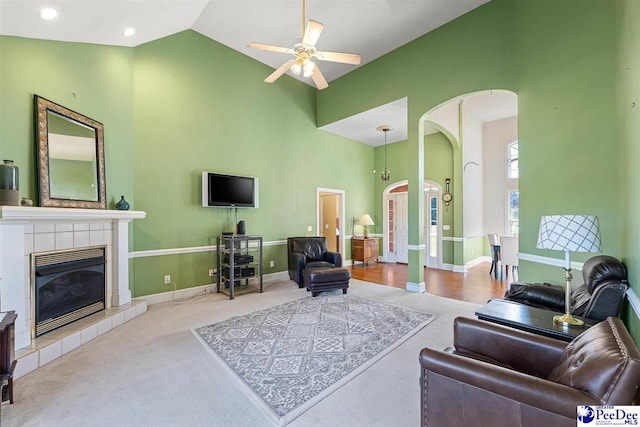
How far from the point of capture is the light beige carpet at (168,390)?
1.78 m

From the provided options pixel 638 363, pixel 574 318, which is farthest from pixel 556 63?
pixel 638 363

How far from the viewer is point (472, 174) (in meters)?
7.08

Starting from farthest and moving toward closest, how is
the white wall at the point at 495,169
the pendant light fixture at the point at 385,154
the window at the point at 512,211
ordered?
the white wall at the point at 495,169
the window at the point at 512,211
the pendant light fixture at the point at 385,154

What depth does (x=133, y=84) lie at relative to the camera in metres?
3.99

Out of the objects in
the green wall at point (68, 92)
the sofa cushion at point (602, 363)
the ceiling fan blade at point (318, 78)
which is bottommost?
the sofa cushion at point (602, 363)

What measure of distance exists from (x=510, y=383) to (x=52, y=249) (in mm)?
3979

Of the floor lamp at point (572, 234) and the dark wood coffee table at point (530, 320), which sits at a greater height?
the floor lamp at point (572, 234)

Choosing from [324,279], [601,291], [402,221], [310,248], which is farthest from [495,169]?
[601,291]

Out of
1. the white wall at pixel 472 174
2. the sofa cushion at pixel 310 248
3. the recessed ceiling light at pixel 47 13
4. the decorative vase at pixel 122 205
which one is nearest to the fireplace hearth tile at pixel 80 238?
the decorative vase at pixel 122 205

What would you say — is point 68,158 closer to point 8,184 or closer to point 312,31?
point 8,184

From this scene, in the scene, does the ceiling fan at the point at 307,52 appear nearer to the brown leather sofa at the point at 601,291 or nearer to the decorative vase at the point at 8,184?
the decorative vase at the point at 8,184

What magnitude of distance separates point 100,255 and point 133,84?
2.51 meters

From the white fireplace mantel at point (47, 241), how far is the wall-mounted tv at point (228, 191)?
1.16m

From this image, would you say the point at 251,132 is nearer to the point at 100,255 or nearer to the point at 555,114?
the point at 100,255
